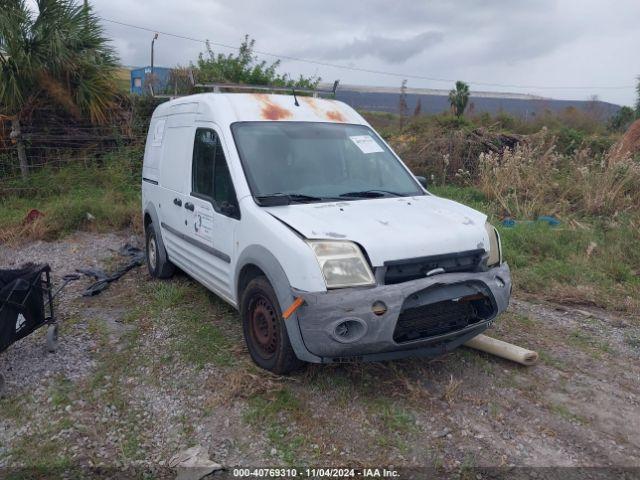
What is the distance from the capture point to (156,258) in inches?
268

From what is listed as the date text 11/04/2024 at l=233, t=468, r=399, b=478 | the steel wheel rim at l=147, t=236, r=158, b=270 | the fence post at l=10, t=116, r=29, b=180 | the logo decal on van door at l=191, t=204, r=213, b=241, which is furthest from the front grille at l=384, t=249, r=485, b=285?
the fence post at l=10, t=116, r=29, b=180

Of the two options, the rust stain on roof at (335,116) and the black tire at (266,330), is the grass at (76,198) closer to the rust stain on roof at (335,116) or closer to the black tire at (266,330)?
the rust stain on roof at (335,116)

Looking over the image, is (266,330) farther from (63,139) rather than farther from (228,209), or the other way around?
Result: (63,139)

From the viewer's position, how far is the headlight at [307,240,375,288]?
12.1 feet

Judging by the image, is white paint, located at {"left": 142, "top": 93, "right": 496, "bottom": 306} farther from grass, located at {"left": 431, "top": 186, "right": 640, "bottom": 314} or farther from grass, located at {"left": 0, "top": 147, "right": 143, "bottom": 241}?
grass, located at {"left": 0, "top": 147, "right": 143, "bottom": 241}

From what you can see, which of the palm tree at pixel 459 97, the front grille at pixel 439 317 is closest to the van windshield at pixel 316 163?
the front grille at pixel 439 317

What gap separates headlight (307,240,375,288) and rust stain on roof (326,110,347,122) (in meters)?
Answer: 2.01

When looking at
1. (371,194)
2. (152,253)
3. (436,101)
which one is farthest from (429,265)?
(436,101)

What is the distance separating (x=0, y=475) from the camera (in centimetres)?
336

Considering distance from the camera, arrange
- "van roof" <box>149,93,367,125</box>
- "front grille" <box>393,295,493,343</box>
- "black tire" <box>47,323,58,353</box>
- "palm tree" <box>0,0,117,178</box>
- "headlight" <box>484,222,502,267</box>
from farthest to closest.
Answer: "palm tree" <box>0,0,117,178</box>, "van roof" <box>149,93,367,125</box>, "black tire" <box>47,323,58,353</box>, "headlight" <box>484,222,502,267</box>, "front grille" <box>393,295,493,343</box>

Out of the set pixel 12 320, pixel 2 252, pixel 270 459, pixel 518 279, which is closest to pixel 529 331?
pixel 518 279

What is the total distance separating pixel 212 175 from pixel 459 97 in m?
17.2

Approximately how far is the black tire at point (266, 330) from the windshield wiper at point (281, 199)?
558 mm

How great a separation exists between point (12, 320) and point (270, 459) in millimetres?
2317
